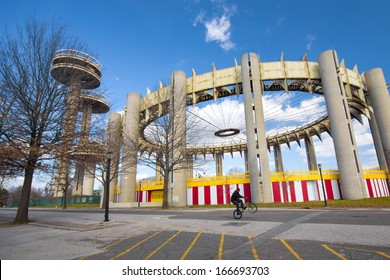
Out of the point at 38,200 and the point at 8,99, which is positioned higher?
the point at 8,99

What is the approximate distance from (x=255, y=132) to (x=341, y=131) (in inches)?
411

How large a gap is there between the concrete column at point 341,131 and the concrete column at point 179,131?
19.5 m

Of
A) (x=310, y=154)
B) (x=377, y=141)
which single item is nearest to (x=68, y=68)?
(x=377, y=141)

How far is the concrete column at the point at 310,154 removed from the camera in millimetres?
43000

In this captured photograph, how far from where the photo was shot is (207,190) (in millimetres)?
31750

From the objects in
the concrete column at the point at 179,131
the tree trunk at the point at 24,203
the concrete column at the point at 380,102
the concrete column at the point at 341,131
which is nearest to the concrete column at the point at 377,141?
the concrete column at the point at 380,102

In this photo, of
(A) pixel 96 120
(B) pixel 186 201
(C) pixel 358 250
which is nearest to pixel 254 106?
(B) pixel 186 201

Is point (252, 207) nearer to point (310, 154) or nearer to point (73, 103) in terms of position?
point (73, 103)

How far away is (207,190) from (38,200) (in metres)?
53.9

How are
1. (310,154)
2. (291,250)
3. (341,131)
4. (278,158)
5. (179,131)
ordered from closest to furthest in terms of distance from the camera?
(291,250) → (341,131) → (179,131) → (310,154) → (278,158)

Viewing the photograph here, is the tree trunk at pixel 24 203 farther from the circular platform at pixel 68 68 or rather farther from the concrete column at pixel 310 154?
the concrete column at pixel 310 154

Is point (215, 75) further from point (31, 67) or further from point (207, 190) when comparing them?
point (31, 67)

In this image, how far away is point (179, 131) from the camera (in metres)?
26.7

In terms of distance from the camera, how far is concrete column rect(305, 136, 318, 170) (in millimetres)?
43000
